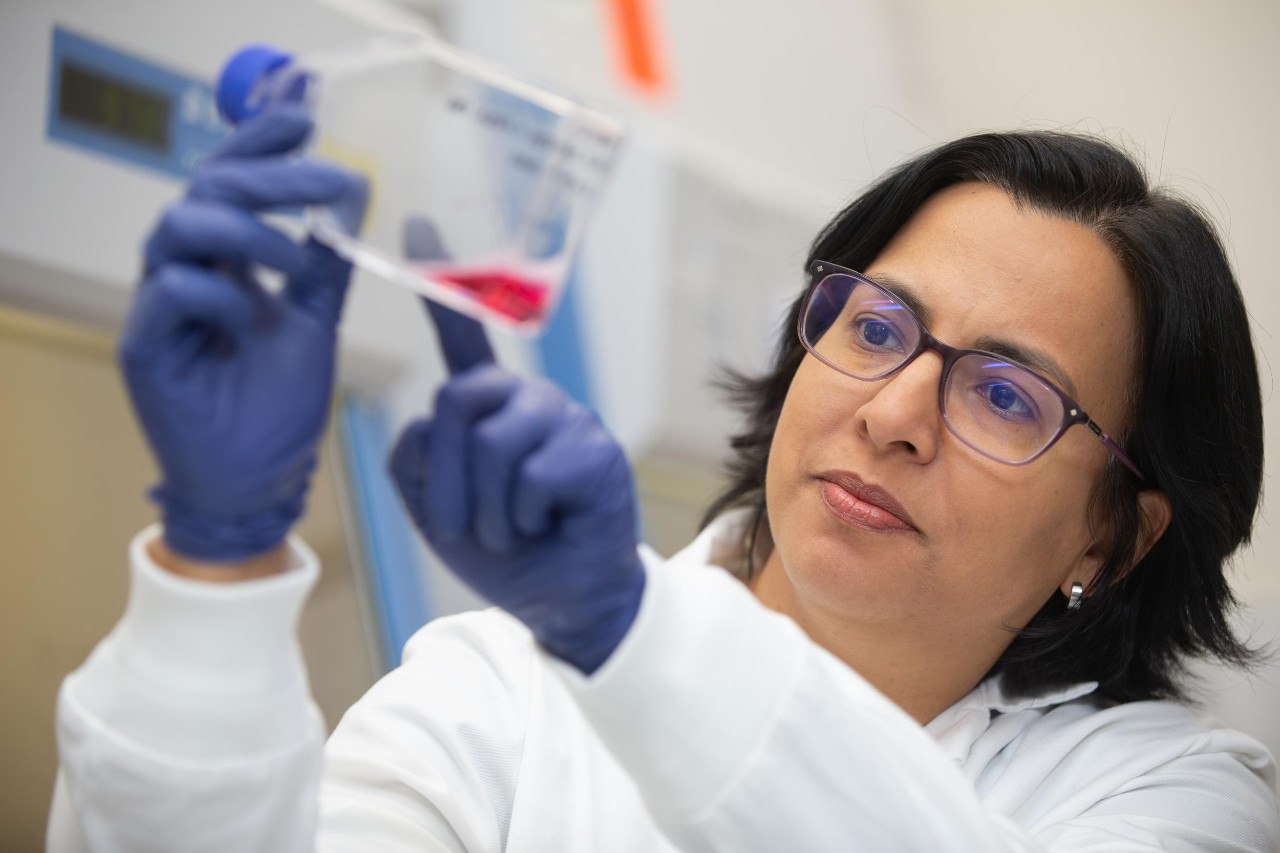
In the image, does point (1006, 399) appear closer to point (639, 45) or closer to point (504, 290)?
point (504, 290)

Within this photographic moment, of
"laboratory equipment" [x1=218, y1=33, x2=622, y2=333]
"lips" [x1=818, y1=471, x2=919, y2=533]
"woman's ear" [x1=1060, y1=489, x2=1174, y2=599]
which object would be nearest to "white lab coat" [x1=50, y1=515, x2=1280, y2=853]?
"laboratory equipment" [x1=218, y1=33, x2=622, y2=333]

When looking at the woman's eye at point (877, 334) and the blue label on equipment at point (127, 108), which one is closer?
the woman's eye at point (877, 334)

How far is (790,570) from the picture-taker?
1.30 m

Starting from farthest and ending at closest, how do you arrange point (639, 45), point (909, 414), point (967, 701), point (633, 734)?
point (639, 45) < point (967, 701) < point (909, 414) < point (633, 734)

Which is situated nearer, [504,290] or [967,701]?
[504,290]

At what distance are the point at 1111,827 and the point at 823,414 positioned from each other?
504 mm

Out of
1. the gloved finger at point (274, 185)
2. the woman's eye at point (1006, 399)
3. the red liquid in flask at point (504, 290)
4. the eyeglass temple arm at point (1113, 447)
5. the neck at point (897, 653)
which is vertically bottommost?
the neck at point (897, 653)

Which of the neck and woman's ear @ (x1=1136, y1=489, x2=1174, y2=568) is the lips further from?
woman's ear @ (x1=1136, y1=489, x2=1174, y2=568)

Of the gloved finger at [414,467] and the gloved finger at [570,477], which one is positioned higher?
the gloved finger at [570,477]

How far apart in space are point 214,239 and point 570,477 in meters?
0.27

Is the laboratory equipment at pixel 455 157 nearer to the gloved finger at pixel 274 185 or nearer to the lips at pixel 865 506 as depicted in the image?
the gloved finger at pixel 274 185

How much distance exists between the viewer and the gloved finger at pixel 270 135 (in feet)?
2.67

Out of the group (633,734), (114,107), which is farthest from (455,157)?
(114,107)

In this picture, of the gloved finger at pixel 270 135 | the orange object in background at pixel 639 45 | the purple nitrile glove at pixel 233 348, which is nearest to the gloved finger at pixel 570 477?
the purple nitrile glove at pixel 233 348
